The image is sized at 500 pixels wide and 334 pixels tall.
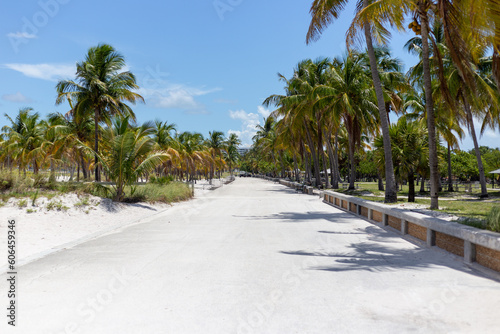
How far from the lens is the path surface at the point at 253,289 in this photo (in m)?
4.05

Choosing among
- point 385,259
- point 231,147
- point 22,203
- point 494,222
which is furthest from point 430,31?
point 231,147

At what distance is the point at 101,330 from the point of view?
3.91 metres

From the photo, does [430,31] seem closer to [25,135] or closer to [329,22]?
[329,22]

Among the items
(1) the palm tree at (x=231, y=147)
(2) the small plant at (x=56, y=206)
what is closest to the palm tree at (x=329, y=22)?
(2) the small plant at (x=56, y=206)

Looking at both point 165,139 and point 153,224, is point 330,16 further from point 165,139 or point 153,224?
point 165,139

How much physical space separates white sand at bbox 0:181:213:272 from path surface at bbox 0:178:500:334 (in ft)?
3.50

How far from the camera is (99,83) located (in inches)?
858

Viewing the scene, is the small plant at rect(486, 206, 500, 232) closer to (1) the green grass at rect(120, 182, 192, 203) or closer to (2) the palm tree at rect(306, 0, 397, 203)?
(2) the palm tree at rect(306, 0, 397, 203)

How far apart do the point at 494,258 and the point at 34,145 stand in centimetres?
4118

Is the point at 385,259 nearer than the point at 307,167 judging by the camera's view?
Yes

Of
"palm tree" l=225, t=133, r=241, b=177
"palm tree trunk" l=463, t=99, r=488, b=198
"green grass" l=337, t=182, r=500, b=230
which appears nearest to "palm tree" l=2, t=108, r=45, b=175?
Result: "green grass" l=337, t=182, r=500, b=230

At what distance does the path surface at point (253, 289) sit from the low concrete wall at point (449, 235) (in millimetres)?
329

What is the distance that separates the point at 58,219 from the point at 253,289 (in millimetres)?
9048

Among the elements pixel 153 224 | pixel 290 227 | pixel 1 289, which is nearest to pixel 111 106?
pixel 153 224
